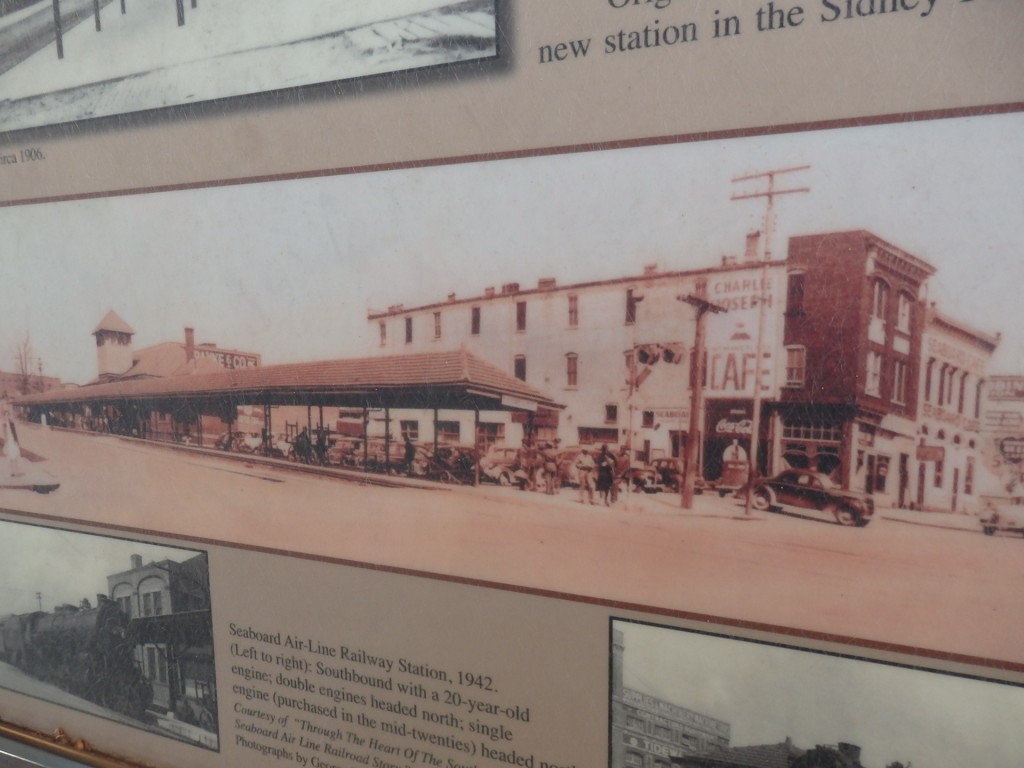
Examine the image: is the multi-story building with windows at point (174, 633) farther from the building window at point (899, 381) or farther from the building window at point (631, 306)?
the building window at point (899, 381)

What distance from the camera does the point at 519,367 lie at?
3.64 ft

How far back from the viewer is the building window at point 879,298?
3.00 feet

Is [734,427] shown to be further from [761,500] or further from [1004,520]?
[1004,520]

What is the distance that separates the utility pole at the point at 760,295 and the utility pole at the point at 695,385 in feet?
0.21

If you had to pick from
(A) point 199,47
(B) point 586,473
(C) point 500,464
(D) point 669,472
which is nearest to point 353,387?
(C) point 500,464

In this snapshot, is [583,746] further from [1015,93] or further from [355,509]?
[1015,93]

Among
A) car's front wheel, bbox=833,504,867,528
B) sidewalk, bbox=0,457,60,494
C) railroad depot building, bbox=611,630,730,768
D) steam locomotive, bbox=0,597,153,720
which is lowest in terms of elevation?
Result: steam locomotive, bbox=0,597,153,720

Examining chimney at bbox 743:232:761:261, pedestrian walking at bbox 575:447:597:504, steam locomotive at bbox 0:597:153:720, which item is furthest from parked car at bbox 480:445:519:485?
steam locomotive at bbox 0:597:153:720

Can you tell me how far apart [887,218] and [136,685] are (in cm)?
172

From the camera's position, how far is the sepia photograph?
90cm

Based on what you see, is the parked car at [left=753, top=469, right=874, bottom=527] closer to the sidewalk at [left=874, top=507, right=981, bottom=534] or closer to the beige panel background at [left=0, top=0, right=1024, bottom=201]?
the sidewalk at [left=874, top=507, right=981, bottom=534]

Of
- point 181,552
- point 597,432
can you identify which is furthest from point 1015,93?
point 181,552

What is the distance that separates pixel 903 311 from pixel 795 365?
0.15m

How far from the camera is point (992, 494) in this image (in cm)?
88
